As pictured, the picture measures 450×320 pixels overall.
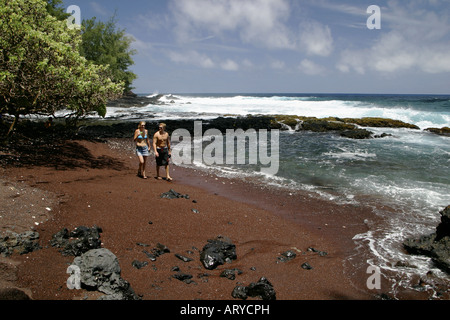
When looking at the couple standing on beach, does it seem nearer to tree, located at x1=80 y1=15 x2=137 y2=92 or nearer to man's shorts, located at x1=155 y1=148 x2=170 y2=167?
man's shorts, located at x1=155 y1=148 x2=170 y2=167

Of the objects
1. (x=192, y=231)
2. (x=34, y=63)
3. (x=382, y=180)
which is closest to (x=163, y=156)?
(x=192, y=231)

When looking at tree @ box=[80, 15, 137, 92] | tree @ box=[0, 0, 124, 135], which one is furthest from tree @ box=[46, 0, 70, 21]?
tree @ box=[0, 0, 124, 135]

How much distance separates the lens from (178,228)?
546 centimetres

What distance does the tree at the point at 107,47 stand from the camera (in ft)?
87.0

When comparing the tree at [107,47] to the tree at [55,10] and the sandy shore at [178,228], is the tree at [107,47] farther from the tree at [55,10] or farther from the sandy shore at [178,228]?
the sandy shore at [178,228]

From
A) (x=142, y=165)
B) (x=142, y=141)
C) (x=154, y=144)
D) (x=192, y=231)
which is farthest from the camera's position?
(x=142, y=165)

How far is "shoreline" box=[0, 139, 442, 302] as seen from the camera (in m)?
3.70

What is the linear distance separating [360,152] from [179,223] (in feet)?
41.6

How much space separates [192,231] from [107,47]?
2756 centimetres

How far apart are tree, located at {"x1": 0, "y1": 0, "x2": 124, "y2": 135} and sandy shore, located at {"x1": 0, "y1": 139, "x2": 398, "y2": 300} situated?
1863 mm

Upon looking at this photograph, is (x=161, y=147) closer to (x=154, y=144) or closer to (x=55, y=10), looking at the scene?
(x=154, y=144)

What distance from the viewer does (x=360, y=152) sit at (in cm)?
1522
